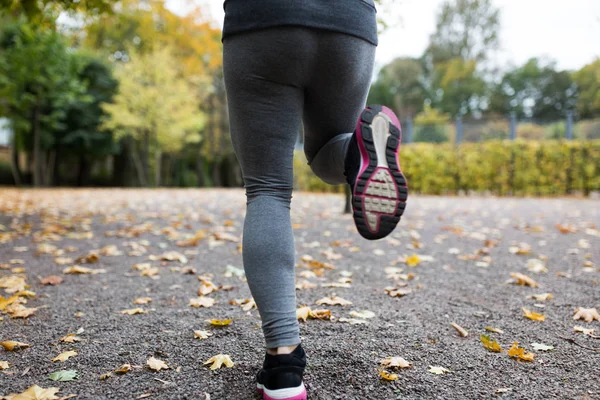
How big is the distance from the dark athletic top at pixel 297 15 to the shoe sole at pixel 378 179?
0.26m

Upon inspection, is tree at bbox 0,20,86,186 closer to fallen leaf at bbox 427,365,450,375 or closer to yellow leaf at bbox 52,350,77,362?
yellow leaf at bbox 52,350,77,362

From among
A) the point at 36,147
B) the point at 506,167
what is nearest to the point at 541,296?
the point at 506,167

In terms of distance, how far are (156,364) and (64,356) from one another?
15.7 inches

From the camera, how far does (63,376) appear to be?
1.63 m

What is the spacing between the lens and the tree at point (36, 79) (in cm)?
1361

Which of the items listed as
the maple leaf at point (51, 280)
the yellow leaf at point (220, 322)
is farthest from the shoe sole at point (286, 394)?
the maple leaf at point (51, 280)

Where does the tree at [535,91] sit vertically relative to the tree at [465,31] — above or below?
below

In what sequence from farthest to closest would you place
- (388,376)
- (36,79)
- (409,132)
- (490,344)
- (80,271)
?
1. (409,132)
2. (36,79)
3. (80,271)
4. (490,344)
5. (388,376)

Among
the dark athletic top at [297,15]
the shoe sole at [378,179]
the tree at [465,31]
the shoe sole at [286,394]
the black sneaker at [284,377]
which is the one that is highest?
the tree at [465,31]

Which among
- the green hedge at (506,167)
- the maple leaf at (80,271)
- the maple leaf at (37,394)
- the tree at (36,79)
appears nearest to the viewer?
the maple leaf at (37,394)

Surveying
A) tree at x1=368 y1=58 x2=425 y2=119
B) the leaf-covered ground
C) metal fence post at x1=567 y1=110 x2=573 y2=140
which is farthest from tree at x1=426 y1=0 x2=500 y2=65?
the leaf-covered ground

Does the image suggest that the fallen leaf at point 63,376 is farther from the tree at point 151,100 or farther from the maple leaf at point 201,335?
the tree at point 151,100

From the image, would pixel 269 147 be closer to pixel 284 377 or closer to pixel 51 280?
pixel 284 377

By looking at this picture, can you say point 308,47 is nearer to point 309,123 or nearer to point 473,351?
point 309,123
